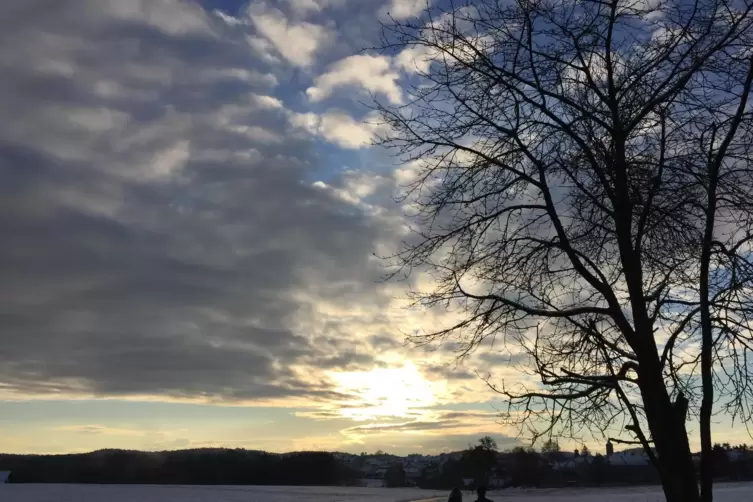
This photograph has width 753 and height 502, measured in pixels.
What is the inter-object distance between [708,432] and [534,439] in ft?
5.19

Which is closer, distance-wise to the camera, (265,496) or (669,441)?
(669,441)

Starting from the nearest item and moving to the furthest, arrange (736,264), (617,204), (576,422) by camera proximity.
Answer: (736,264) → (617,204) → (576,422)

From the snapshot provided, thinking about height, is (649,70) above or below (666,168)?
above

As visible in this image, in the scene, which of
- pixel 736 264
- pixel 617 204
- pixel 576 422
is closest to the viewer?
pixel 736 264

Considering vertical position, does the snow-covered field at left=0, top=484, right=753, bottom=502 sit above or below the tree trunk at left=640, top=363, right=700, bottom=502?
below

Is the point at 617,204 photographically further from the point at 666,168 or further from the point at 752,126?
the point at 752,126

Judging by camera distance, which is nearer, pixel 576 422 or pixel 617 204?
pixel 617 204

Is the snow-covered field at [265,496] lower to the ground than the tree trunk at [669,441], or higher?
lower

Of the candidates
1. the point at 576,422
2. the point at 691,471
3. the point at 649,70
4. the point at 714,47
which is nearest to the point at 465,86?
the point at 649,70

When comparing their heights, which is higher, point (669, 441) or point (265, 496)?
point (669, 441)

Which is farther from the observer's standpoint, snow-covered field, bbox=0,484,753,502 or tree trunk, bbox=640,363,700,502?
snow-covered field, bbox=0,484,753,502

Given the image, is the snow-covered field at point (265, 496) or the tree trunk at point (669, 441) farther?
the snow-covered field at point (265, 496)

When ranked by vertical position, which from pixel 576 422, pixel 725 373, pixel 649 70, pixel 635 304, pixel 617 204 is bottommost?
pixel 576 422

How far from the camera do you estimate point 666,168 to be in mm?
6234
